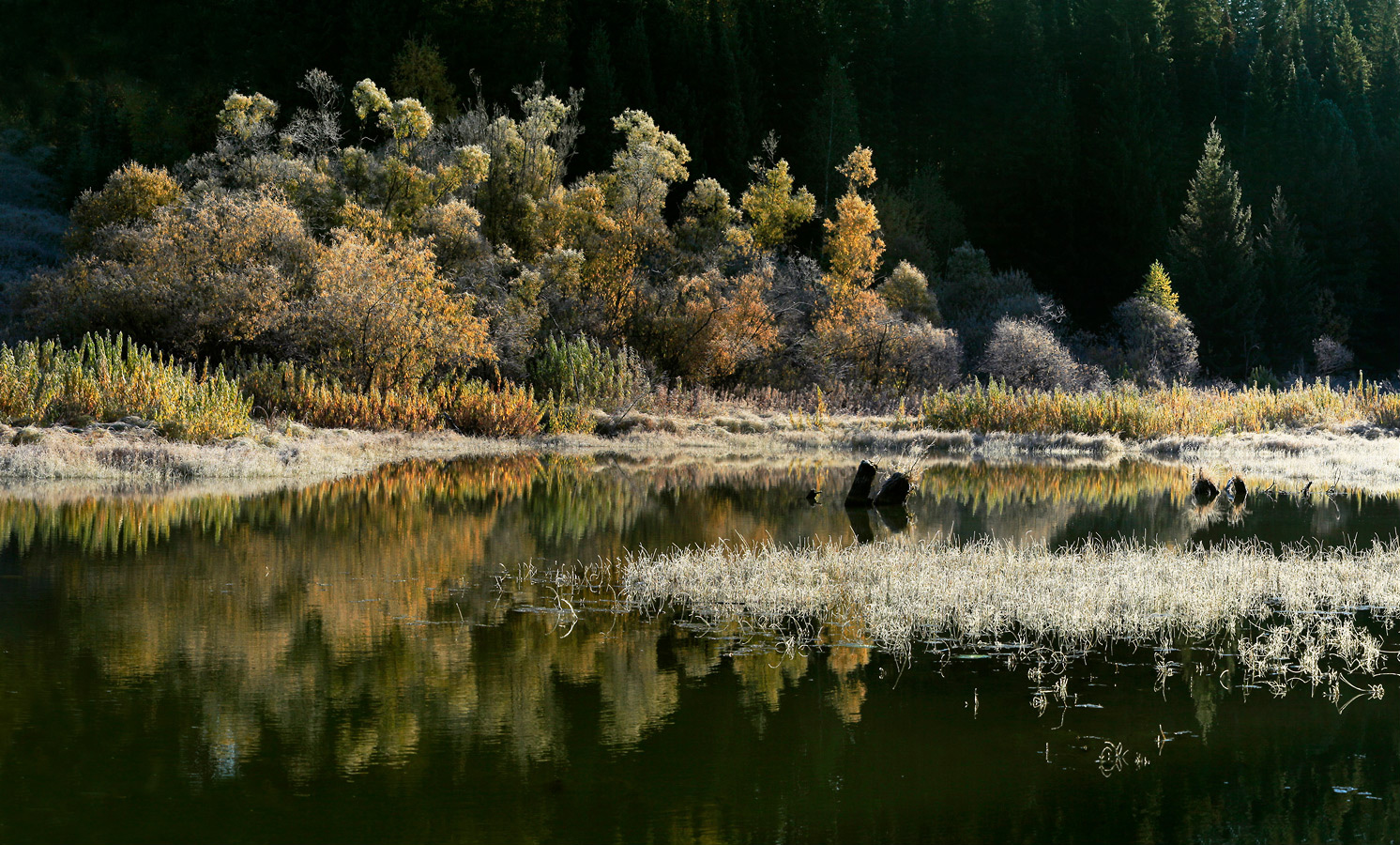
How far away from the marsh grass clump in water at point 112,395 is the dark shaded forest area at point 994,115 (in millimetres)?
29001

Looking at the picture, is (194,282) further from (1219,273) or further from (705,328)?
(1219,273)

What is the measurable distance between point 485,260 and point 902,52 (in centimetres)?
3444

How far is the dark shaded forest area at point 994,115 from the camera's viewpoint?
55.8 metres

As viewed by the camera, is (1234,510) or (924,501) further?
(924,501)

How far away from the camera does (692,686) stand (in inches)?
369

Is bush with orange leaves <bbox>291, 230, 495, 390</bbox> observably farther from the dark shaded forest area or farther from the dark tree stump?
the dark shaded forest area

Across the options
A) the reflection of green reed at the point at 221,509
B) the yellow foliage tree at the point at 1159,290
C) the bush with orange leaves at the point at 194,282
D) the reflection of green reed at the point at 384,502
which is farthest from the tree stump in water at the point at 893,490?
the yellow foliage tree at the point at 1159,290

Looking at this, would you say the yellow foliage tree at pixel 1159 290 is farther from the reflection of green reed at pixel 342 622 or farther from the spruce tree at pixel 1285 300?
the reflection of green reed at pixel 342 622

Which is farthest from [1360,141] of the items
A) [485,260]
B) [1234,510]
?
[1234,510]

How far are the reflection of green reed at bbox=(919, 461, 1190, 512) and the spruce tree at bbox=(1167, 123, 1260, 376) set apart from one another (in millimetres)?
27862

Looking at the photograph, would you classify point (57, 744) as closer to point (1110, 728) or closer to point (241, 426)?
point (1110, 728)

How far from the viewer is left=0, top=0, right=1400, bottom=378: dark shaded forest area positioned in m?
55.8

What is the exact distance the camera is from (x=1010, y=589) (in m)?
12.2

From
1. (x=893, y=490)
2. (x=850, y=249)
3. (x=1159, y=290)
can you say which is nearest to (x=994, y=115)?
(x=1159, y=290)
